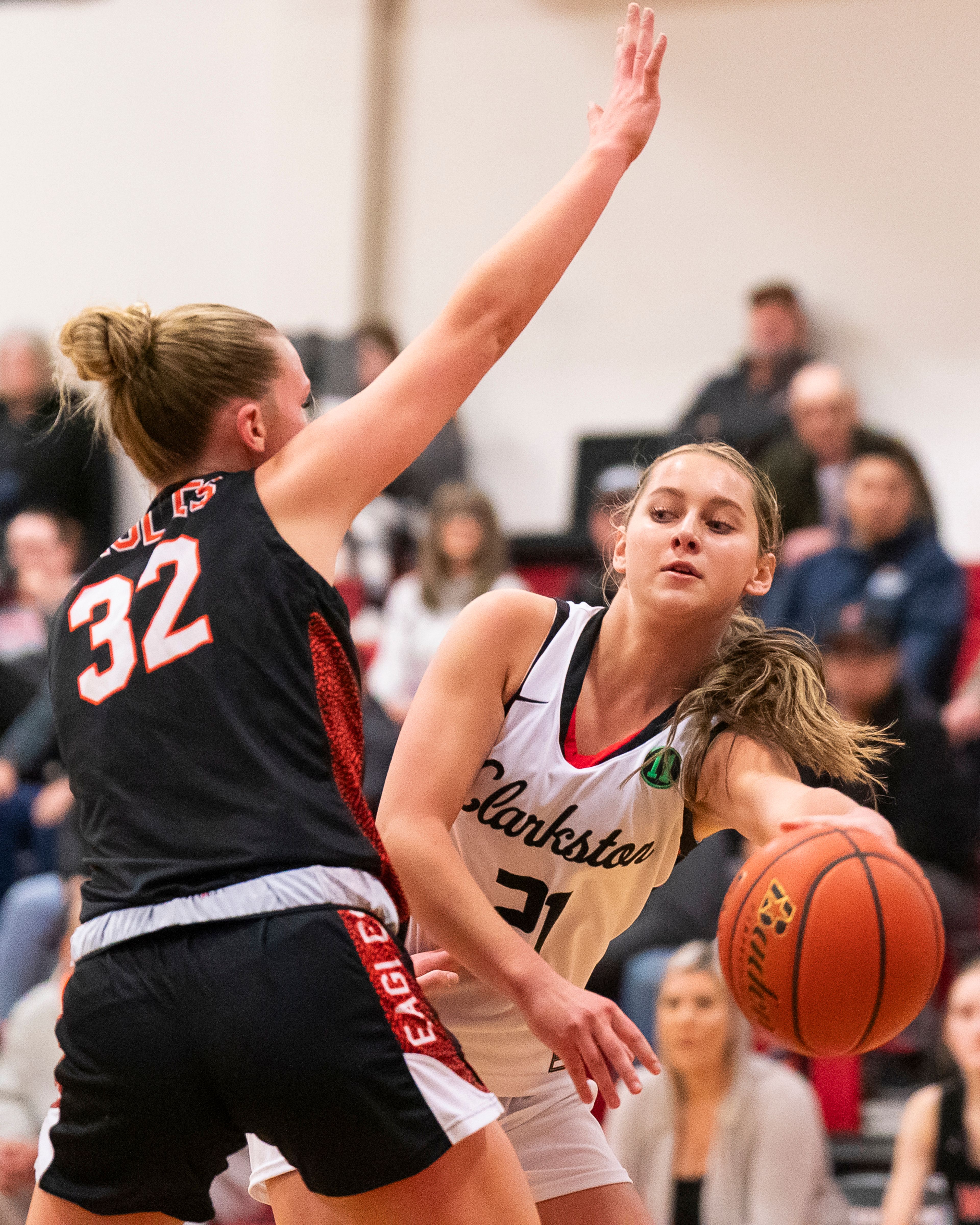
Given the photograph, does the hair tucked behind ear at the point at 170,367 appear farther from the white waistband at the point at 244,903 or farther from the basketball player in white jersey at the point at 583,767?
the white waistband at the point at 244,903

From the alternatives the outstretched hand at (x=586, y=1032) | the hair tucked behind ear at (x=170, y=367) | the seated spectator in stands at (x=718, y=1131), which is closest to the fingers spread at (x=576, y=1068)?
the outstretched hand at (x=586, y=1032)

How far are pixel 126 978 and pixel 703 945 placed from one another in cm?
333

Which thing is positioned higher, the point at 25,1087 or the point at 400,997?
the point at 400,997

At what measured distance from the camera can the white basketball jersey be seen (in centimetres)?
275

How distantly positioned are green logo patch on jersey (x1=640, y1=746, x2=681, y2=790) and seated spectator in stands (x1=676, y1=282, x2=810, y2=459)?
5.39 meters

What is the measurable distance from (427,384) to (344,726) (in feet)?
1.72

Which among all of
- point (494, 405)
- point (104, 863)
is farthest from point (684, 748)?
point (494, 405)

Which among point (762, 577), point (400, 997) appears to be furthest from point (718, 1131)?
point (400, 997)

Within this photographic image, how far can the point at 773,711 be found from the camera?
262cm

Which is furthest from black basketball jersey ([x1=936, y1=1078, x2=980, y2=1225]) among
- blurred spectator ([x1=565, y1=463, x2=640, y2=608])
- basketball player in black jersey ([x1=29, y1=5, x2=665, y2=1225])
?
basketball player in black jersey ([x1=29, y1=5, x2=665, y2=1225])

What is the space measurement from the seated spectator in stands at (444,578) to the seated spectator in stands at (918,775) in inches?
70.4

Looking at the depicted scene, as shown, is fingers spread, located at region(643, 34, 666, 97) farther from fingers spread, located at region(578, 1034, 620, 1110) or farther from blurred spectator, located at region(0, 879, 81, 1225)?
blurred spectator, located at region(0, 879, 81, 1225)

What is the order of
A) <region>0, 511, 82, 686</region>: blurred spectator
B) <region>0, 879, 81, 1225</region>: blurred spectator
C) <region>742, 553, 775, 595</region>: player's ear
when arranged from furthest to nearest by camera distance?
<region>0, 511, 82, 686</region>: blurred spectator
<region>0, 879, 81, 1225</region>: blurred spectator
<region>742, 553, 775, 595</region>: player's ear

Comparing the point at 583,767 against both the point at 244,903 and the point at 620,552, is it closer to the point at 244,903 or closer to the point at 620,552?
the point at 620,552
